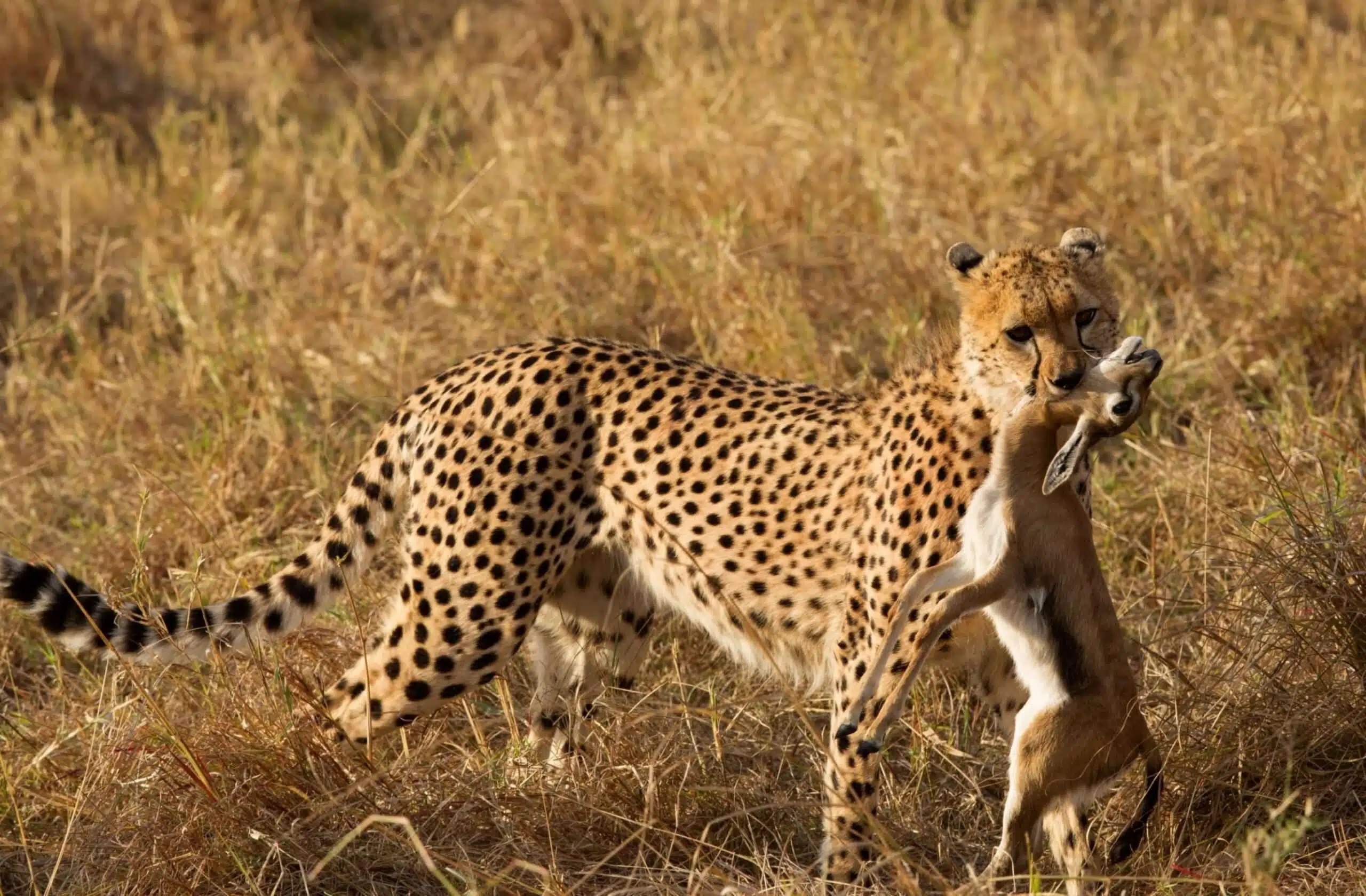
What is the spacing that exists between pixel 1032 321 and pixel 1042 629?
20.0 inches

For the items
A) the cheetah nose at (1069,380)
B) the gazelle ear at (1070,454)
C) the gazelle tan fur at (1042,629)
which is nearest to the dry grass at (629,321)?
the gazelle tan fur at (1042,629)

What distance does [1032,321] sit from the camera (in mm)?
2846

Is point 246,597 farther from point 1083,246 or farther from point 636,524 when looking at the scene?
point 1083,246

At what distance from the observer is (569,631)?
3510 mm

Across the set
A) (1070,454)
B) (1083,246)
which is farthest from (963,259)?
(1070,454)

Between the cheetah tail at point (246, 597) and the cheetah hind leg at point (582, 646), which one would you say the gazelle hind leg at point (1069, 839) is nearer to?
the cheetah hind leg at point (582, 646)

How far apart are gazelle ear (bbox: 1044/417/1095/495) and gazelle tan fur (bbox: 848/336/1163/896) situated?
0.06 meters

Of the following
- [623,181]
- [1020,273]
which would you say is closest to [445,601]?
[1020,273]

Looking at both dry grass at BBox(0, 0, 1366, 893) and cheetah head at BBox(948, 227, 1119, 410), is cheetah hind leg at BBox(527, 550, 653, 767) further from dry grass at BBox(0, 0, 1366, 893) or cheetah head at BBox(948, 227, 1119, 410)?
cheetah head at BBox(948, 227, 1119, 410)

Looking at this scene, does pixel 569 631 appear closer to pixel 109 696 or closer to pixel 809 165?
pixel 109 696

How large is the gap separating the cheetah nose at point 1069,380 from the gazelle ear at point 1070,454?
0.76 feet

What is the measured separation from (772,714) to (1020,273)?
3.29 feet

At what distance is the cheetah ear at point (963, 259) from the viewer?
10.2 ft

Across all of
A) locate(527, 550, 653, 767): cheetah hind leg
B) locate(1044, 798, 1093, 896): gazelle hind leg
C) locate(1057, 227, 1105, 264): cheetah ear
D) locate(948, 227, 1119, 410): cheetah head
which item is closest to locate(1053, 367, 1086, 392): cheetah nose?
locate(948, 227, 1119, 410): cheetah head
